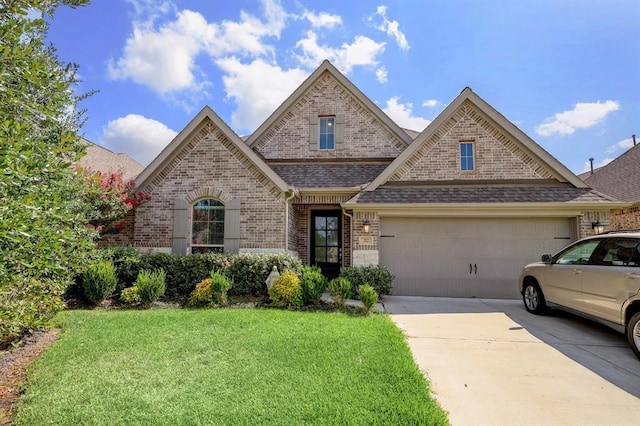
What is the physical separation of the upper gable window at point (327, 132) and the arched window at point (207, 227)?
4616mm

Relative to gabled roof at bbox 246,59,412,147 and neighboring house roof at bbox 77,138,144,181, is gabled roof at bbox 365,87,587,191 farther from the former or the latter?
neighboring house roof at bbox 77,138,144,181

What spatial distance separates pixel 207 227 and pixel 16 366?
544cm

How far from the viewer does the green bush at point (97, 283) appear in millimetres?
7387

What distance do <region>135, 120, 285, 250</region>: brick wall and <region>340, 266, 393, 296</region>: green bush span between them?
7.52 feet

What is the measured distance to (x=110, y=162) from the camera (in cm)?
1620

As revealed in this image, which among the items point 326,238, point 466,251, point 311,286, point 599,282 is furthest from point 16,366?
point 466,251

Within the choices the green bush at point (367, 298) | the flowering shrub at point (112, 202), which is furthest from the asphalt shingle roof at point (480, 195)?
the flowering shrub at point (112, 202)

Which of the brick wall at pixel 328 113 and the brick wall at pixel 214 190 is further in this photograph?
the brick wall at pixel 328 113

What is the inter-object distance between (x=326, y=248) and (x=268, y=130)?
16.5ft

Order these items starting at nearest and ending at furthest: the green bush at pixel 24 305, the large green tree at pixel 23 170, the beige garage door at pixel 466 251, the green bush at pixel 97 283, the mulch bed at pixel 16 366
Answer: the large green tree at pixel 23 170
the green bush at pixel 24 305
the mulch bed at pixel 16 366
the green bush at pixel 97 283
the beige garage door at pixel 466 251

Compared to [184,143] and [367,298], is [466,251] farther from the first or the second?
[184,143]

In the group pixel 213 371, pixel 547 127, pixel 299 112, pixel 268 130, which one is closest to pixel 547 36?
pixel 547 127

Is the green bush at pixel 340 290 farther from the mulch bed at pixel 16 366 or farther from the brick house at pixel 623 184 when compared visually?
the brick house at pixel 623 184

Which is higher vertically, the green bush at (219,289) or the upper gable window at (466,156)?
the upper gable window at (466,156)
